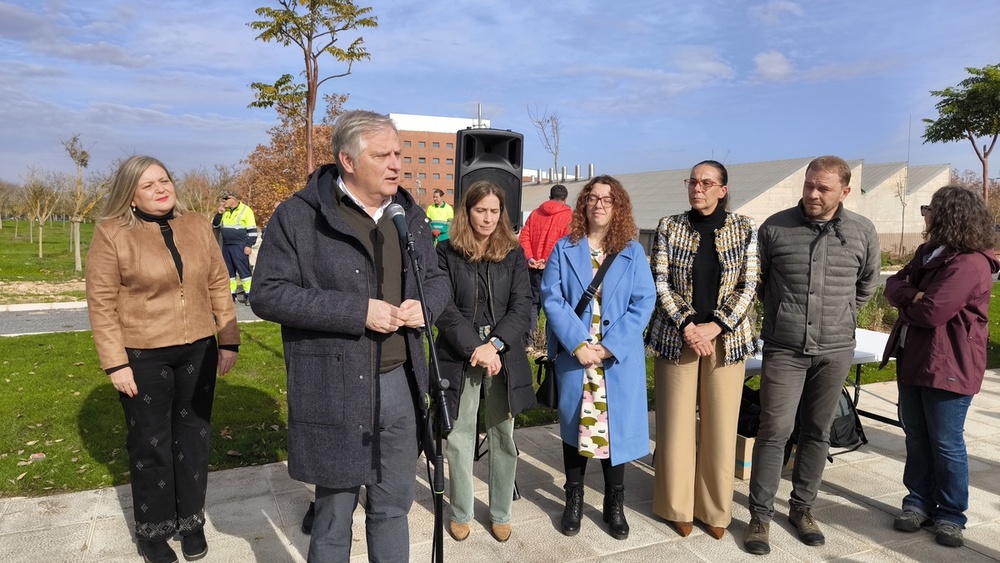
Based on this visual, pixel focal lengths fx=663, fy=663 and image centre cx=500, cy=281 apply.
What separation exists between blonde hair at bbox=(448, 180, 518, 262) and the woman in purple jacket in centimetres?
223

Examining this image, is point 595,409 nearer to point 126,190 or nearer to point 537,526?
point 537,526

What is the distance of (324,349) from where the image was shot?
2377mm

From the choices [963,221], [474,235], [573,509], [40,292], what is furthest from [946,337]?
[40,292]

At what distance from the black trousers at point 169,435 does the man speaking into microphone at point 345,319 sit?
1.15 m

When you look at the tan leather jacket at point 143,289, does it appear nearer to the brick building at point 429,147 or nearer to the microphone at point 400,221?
the microphone at point 400,221

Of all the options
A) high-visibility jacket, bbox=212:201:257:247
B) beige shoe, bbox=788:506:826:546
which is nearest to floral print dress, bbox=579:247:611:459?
beige shoe, bbox=788:506:826:546

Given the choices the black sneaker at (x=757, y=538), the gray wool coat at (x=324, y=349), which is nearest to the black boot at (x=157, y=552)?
the gray wool coat at (x=324, y=349)

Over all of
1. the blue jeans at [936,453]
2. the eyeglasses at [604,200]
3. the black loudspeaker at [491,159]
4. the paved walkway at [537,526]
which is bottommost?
the paved walkway at [537,526]

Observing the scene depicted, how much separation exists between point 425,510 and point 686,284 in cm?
203

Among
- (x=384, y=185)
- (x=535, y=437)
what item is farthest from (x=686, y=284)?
(x=535, y=437)

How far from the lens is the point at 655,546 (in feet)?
11.6

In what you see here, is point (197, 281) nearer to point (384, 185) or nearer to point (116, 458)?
point (384, 185)

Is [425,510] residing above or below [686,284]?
below

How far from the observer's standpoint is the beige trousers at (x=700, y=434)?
11.8 feet
